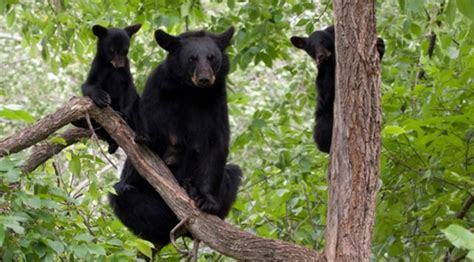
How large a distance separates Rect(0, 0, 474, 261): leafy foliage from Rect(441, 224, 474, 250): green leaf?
1129 mm

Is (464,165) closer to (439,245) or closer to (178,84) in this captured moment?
(439,245)

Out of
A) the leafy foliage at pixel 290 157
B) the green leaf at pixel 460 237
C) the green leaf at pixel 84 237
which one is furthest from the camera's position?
the leafy foliage at pixel 290 157

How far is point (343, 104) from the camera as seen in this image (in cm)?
431

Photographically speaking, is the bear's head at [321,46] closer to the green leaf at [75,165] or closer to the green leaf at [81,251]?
the green leaf at [75,165]

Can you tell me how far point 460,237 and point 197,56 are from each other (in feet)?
12.3

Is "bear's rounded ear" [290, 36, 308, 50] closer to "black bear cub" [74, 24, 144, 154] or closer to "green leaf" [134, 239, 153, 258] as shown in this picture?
"black bear cub" [74, 24, 144, 154]

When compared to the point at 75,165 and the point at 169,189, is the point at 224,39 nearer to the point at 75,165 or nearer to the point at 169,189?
the point at 169,189

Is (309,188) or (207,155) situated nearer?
(207,155)

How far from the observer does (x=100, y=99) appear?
5469 mm

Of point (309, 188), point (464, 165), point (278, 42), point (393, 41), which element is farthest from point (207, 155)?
point (393, 41)

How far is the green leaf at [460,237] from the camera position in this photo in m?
2.39

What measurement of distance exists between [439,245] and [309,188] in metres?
1.15

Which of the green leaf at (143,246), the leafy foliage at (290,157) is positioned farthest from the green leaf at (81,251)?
the green leaf at (143,246)

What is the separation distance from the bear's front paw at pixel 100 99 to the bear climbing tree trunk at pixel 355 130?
1719 millimetres
